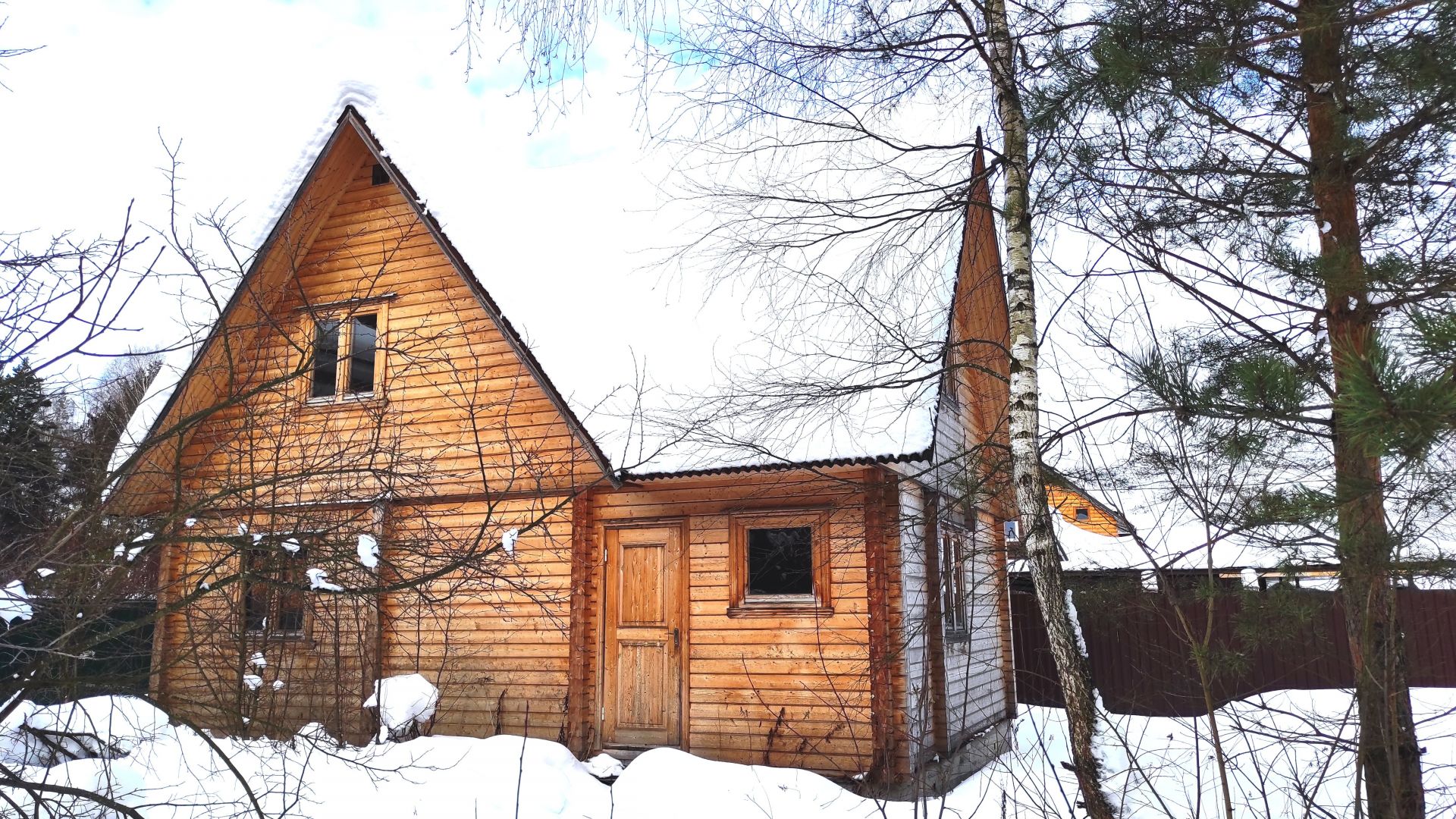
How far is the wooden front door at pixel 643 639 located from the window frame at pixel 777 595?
1.99ft

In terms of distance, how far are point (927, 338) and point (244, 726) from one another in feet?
14.3

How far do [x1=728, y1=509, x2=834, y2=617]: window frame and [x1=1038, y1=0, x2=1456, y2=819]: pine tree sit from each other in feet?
16.2

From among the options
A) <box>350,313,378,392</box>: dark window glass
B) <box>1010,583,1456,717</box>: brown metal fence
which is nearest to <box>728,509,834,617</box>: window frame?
<box>1010,583,1456,717</box>: brown metal fence

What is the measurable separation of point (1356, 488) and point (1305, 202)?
8.65 ft

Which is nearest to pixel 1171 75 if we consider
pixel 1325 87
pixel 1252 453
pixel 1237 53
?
pixel 1237 53

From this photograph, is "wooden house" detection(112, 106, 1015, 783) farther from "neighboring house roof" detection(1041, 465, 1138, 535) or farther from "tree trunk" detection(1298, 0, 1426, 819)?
"tree trunk" detection(1298, 0, 1426, 819)

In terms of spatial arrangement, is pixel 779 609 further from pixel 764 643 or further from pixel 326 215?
pixel 326 215

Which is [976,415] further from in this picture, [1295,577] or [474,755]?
[1295,577]

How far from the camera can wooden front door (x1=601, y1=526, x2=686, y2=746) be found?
10.0m

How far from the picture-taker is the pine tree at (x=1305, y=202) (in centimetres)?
329

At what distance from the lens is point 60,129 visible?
5.67m

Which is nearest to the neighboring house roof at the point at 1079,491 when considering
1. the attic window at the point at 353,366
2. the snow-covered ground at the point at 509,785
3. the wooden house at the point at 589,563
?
the snow-covered ground at the point at 509,785

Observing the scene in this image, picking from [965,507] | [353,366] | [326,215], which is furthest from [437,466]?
[965,507]

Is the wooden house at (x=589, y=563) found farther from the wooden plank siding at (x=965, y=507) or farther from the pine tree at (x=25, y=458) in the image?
the pine tree at (x=25, y=458)
